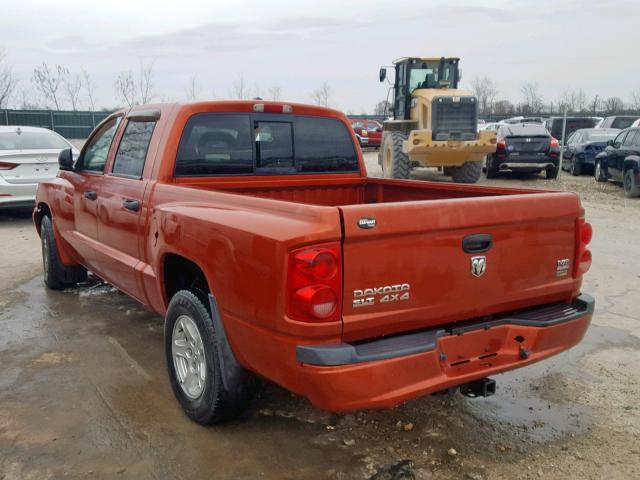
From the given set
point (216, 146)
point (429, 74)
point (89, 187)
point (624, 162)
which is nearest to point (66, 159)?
point (89, 187)

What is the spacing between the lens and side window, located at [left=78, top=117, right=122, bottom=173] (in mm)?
4934

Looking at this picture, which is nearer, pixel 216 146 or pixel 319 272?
pixel 319 272

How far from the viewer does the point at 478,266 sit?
9.62ft

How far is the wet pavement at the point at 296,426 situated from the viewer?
308 cm

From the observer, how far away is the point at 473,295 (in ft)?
9.64

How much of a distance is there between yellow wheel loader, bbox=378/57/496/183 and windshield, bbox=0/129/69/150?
7.86 m

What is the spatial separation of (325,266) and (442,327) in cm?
76

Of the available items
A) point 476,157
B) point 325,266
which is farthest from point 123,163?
point 476,157

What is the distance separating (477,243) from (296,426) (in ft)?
5.07

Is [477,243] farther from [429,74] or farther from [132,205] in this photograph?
[429,74]

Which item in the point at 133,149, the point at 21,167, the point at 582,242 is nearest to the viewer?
the point at 582,242

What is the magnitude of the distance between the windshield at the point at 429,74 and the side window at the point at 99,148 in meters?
12.3

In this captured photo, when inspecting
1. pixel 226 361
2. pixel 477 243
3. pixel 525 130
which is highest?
pixel 525 130

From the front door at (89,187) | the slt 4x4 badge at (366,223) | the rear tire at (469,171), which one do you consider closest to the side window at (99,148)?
the front door at (89,187)
